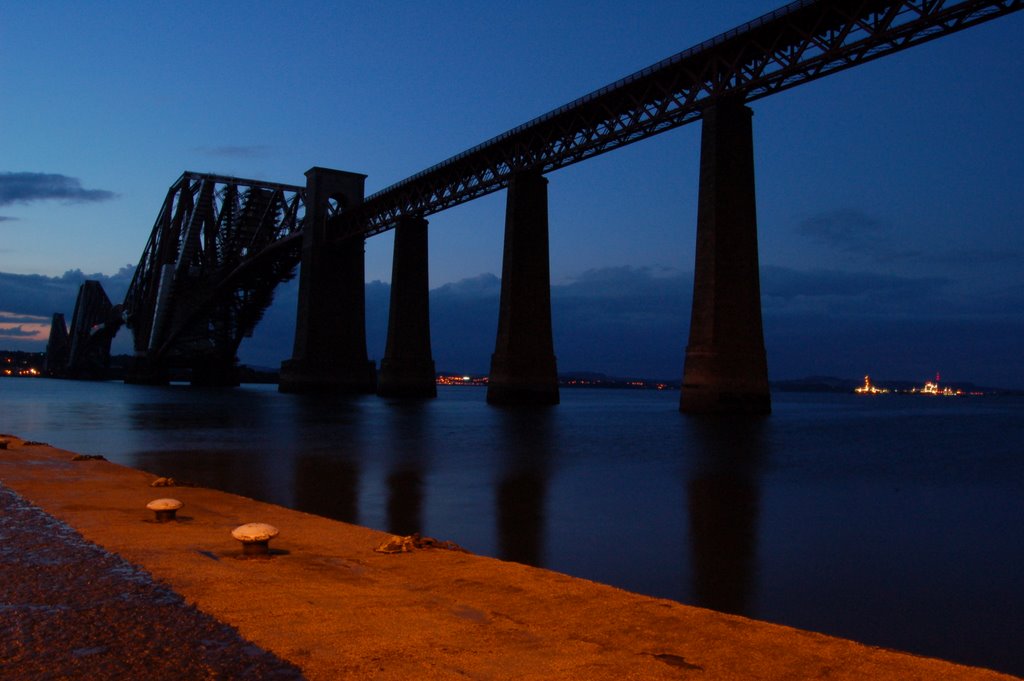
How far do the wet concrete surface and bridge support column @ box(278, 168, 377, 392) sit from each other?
201ft

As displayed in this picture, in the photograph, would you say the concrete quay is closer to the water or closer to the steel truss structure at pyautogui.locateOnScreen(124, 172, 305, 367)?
the water

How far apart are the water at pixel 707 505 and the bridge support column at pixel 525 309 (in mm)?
13498

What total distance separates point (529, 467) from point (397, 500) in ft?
20.9

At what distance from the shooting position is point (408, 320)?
5797cm

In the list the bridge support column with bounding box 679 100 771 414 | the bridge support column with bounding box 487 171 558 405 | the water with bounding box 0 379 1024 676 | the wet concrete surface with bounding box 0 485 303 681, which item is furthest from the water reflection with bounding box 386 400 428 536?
the bridge support column with bounding box 679 100 771 414

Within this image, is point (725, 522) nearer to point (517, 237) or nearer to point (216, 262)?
point (517, 237)

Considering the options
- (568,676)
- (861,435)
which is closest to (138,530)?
(568,676)

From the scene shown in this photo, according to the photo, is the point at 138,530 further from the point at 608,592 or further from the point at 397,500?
the point at 397,500

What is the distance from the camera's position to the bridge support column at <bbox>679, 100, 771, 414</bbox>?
34.2 metres

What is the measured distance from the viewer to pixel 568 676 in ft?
12.7

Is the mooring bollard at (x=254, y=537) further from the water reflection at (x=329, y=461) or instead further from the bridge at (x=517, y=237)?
the bridge at (x=517, y=237)

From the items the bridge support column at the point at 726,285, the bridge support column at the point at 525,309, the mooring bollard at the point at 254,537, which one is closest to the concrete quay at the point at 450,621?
the mooring bollard at the point at 254,537

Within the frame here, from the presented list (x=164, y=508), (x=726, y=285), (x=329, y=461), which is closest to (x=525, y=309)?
(x=726, y=285)

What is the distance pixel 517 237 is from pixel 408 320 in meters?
15.0
